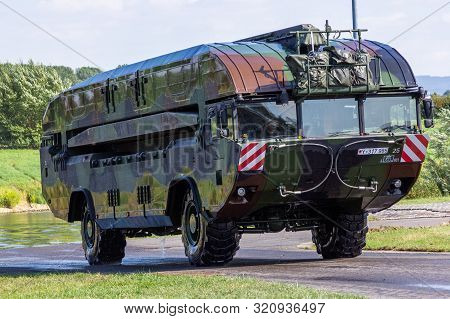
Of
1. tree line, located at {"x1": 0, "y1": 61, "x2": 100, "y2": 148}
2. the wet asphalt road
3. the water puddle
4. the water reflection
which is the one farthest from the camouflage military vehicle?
tree line, located at {"x1": 0, "y1": 61, "x2": 100, "y2": 148}

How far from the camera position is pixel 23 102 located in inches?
4097

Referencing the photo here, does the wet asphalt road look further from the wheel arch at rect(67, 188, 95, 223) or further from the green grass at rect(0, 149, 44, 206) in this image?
the green grass at rect(0, 149, 44, 206)

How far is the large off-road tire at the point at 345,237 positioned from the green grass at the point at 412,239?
4.58ft

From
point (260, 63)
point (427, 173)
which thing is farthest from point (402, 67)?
point (427, 173)

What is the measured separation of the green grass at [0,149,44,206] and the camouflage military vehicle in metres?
61.4

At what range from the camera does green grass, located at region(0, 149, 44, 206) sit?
273 feet

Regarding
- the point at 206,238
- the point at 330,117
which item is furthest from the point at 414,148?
the point at 206,238

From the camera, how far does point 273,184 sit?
757 inches

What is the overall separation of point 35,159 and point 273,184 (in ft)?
258

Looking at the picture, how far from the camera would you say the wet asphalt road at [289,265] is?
599 inches

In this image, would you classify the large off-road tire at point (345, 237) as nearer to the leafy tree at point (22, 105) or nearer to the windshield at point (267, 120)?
the windshield at point (267, 120)

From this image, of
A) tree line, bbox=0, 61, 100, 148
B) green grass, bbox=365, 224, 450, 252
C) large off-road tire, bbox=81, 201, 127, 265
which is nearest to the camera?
green grass, bbox=365, 224, 450, 252
